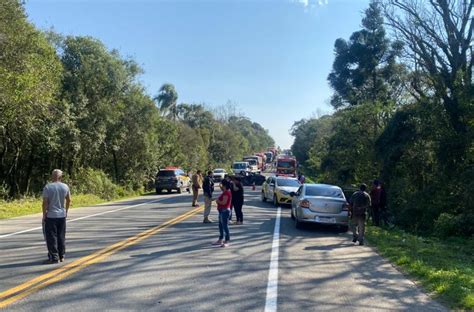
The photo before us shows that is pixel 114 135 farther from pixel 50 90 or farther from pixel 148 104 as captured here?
pixel 50 90

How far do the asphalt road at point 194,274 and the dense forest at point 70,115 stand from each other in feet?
32.2

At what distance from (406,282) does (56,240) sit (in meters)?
6.54

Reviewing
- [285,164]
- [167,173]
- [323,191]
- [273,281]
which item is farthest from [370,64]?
[273,281]

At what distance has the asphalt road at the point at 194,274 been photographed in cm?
671

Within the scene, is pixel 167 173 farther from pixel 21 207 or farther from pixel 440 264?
pixel 440 264

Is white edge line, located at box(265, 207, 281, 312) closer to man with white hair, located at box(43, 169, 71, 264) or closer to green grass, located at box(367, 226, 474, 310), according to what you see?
green grass, located at box(367, 226, 474, 310)

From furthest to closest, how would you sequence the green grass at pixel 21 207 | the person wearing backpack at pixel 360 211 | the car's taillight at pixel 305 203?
the green grass at pixel 21 207 → the car's taillight at pixel 305 203 → the person wearing backpack at pixel 360 211

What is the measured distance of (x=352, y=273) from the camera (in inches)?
365

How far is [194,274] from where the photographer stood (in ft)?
27.6

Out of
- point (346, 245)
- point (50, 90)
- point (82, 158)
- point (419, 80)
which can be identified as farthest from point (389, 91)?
→ point (346, 245)

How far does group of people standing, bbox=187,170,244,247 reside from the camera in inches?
472

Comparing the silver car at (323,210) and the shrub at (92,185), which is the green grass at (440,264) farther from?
the shrub at (92,185)

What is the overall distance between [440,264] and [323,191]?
613 centimetres

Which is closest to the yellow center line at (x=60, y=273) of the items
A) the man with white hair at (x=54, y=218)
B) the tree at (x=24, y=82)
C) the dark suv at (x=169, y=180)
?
the man with white hair at (x=54, y=218)
